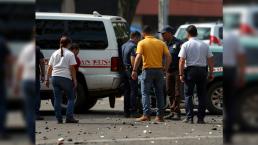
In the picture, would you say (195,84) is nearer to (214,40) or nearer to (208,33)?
(214,40)

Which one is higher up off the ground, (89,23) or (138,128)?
(89,23)

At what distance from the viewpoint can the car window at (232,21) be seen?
1.83m

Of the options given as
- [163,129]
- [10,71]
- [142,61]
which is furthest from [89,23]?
[10,71]

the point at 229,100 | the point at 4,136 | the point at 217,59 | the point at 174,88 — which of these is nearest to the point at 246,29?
the point at 229,100

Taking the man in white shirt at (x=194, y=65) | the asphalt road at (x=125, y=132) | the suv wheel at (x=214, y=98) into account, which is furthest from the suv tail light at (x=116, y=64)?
the man in white shirt at (x=194, y=65)

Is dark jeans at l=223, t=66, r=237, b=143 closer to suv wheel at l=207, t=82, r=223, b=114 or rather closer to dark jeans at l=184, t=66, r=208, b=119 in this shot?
dark jeans at l=184, t=66, r=208, b=119

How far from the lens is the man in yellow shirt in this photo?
923 cm

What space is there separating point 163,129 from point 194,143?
134cm

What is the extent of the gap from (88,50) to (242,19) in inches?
350

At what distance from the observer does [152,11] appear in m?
32.7

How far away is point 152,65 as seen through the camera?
9.21 m

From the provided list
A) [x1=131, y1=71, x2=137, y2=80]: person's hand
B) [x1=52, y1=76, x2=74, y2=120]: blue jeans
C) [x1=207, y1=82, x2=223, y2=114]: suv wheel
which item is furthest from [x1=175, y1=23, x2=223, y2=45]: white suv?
[x1=52, y1=76, x2=74, y2=120]: blue jeans

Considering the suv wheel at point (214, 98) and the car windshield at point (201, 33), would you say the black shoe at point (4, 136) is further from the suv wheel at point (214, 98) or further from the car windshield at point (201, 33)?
the car windshield at point (201, 33)

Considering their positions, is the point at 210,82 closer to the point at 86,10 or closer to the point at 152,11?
the point at 86,10
